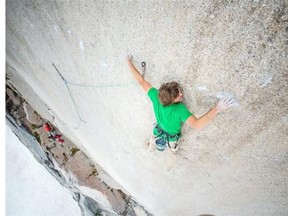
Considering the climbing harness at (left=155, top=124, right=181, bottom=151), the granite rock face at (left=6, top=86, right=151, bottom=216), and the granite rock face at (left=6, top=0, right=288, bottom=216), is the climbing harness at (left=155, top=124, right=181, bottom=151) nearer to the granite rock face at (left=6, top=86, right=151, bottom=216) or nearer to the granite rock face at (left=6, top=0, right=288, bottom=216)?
the granite rock face at (left=6, top=0, right=288, bottom=216)

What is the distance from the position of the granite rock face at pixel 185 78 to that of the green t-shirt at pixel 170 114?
153mm

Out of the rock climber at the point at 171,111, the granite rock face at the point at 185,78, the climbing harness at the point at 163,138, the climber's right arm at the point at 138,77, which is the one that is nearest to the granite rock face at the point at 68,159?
the granite rock face at the point at 185,78

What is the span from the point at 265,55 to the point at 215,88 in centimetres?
49

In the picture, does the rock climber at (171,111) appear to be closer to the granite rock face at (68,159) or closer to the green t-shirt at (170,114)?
the green t-shirt at (170,114)

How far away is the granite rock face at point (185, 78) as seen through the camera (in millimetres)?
1831

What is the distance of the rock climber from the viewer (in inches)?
82.7

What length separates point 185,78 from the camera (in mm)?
2287

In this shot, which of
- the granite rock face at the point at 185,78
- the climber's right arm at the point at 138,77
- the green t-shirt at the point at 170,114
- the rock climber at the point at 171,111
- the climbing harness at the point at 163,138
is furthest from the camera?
the climbing harness at the point at 163,138

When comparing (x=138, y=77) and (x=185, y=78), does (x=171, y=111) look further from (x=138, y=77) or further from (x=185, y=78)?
(x=138, y=77)

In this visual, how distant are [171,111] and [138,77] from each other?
461mm

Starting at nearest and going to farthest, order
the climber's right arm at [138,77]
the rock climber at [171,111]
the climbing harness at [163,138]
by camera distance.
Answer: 1. the rock climber at [171,111]
2. the climber's right arm at [138,77]
3. the climbing harness at [163,138]

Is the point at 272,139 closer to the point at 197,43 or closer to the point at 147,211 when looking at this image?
the point at 197,43

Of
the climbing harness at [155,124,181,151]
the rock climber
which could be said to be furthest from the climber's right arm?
the climbing harness at [155,124,181,151]

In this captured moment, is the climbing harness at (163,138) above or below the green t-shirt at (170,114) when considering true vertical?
below
